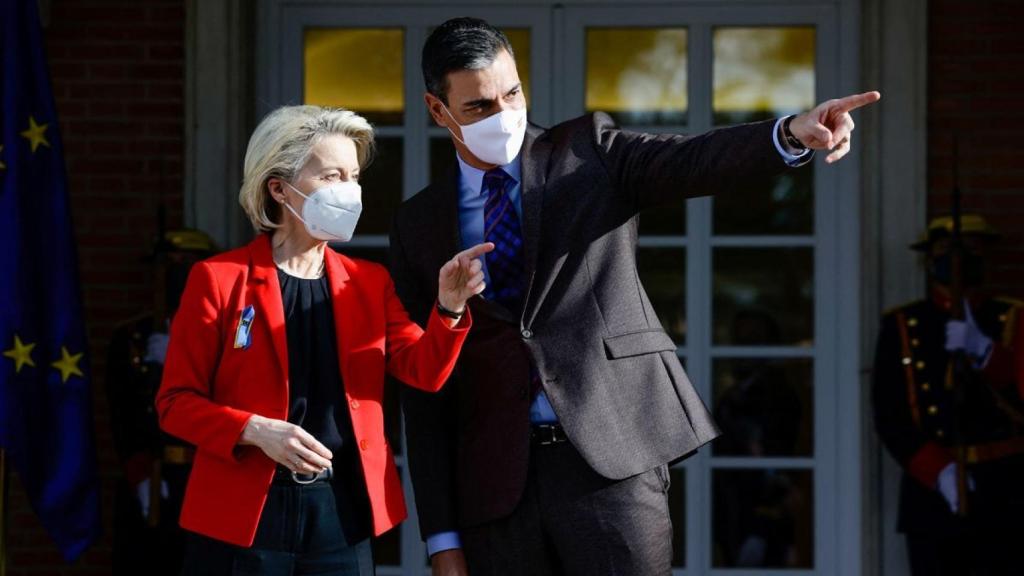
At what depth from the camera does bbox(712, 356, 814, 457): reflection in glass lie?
18.3ft

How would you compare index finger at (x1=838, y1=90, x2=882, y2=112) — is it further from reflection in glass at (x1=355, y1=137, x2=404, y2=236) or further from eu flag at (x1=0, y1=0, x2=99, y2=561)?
reflection in glass at (x1=355, y1=137, x2=404, y2=236)

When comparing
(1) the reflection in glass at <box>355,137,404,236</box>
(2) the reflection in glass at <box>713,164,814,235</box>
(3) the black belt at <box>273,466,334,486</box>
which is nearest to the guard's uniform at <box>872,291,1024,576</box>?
(2) the reflection in glass at <box>713,164,814,235</box>

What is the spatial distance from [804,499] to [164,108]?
255 centimetres

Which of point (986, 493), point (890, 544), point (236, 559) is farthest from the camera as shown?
point (890, 544)

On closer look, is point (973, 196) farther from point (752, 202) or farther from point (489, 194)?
point (489, 194)

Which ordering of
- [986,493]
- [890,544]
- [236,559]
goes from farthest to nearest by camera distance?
[890,544]
[986,493]
[236,559]

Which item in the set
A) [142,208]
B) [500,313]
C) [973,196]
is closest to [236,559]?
[500,313]

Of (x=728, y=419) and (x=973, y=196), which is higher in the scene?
(x=973, y=196)

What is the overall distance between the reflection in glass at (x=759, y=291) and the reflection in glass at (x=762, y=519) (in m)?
0.47

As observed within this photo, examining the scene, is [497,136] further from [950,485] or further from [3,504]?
[950,485]

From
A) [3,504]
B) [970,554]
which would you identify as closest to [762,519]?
[970,554]

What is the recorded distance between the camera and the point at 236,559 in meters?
2.89

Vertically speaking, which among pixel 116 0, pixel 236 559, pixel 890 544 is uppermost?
pixel 116 0

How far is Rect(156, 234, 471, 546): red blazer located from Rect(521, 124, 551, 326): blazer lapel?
0.15m
